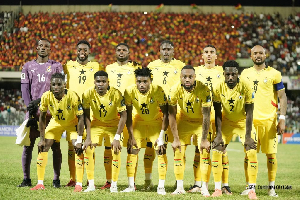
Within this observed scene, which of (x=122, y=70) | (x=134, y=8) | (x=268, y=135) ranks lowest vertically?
(x=268, y=135)

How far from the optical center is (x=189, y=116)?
856 centimetres

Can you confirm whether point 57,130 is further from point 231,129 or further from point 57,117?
point 231,129

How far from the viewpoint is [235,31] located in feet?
119

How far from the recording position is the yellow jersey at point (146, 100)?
8.59 metres

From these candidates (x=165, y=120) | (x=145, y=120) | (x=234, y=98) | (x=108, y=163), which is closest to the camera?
(x=234, y=98)

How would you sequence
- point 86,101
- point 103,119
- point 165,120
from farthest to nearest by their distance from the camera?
point 103,119 < point 86,101 < point 165,120

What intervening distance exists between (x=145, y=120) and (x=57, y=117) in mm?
1641

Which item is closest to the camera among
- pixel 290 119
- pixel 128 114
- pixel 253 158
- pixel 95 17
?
pixel 253 158

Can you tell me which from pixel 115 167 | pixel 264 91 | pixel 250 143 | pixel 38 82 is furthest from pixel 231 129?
pixel 38 82

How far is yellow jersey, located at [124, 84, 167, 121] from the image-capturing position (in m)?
8.59

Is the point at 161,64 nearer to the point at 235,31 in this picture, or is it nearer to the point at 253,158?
the point at 253,158

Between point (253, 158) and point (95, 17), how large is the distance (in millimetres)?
31242

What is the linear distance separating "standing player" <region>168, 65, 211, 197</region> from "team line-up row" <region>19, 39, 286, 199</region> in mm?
17

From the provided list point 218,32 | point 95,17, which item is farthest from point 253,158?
point 95,17
